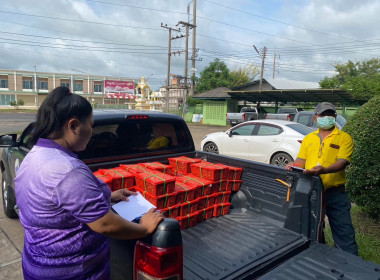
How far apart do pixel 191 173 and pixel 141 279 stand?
198 cm

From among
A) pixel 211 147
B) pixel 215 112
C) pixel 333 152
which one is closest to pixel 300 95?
pixel 215 112

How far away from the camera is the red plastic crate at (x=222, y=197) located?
3.13m

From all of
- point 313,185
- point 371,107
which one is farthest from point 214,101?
point 313,185

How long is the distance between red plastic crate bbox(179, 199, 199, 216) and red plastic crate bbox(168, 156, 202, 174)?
64cm

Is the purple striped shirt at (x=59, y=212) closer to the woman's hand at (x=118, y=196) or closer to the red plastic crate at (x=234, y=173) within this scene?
the woman's hand at (x=118, y=196)

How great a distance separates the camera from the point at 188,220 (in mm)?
2801

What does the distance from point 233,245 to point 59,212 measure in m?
1.58

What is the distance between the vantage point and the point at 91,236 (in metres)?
1.38

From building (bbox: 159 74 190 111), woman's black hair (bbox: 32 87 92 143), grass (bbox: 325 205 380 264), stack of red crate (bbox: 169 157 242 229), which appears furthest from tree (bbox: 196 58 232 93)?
woman's black hair (bbox: 32 87 92 143)

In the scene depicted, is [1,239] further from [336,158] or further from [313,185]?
[336,158]

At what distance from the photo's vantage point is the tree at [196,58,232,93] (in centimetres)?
4559

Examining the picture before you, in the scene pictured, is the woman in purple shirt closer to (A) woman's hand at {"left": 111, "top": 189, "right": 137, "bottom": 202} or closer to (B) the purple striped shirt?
(B) the purple striped shirt

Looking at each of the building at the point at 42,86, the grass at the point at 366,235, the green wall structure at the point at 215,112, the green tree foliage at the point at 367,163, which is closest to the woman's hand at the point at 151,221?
the grass at the point at 366,235

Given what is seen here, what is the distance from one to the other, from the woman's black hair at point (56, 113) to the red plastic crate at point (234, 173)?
210 cm
